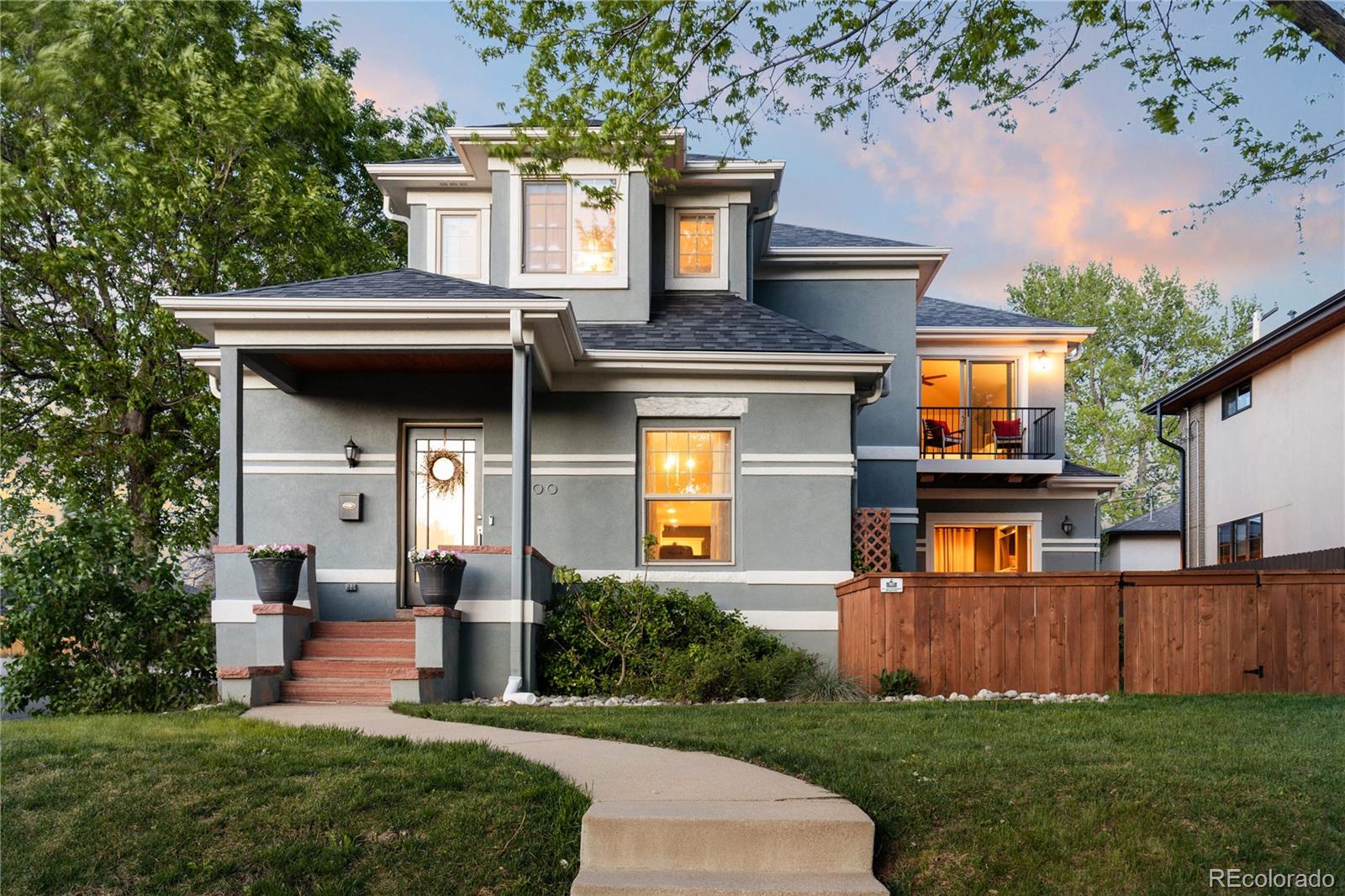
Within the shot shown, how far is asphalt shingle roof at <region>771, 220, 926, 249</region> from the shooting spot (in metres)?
16.8

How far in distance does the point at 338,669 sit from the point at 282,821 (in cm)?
517

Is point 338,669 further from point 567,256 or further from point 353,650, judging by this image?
point 567,256

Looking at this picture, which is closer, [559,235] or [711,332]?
[711,332]

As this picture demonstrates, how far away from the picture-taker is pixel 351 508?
41.5ft

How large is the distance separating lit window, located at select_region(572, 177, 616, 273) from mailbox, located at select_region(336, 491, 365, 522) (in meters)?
4.30

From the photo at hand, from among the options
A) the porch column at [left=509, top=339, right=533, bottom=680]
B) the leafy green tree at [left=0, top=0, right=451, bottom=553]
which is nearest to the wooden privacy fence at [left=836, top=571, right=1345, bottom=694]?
the porch column at [left=509, top=339, right=533, bottom=680]

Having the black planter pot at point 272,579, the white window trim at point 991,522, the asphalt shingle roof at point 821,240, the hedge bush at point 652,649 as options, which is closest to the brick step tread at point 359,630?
the black planter pot at point 272,579

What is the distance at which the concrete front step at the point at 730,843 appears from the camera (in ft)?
16.2

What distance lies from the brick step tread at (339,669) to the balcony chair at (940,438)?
11616 millimetres

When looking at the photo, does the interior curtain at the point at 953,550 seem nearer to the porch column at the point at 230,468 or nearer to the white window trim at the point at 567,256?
the white window trim at the point at 567,256

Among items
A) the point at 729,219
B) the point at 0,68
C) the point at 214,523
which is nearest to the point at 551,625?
the point at 729,219

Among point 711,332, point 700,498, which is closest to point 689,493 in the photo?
point 700,498

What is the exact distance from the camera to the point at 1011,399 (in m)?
19.5

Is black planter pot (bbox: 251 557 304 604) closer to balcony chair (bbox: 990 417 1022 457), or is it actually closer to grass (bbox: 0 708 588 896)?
grass (bbox: 0 708 588 896)
